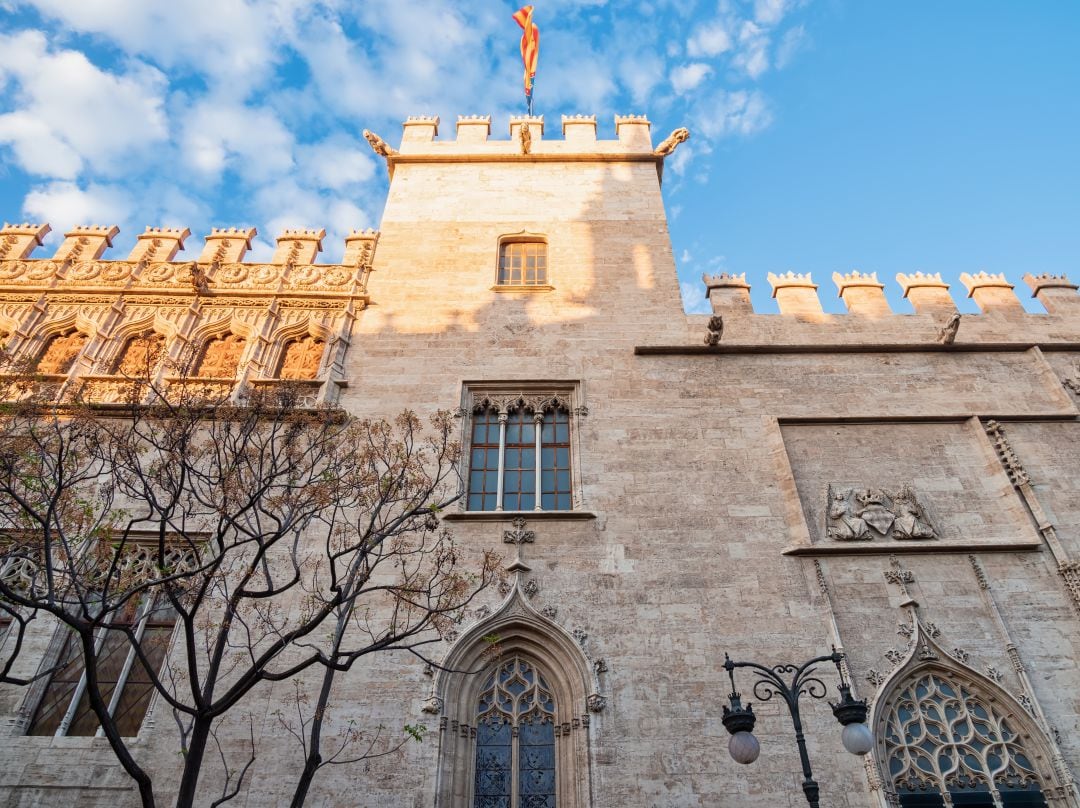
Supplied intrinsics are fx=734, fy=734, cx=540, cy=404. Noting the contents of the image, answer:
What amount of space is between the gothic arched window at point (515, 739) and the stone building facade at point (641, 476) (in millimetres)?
44

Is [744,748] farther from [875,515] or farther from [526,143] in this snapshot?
[526,143]

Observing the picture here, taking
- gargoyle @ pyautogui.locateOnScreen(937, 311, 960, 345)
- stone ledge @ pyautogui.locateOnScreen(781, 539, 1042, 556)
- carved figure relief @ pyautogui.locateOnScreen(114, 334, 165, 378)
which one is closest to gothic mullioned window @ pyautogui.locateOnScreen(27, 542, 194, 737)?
carved figure relief @ pyautogui.locateOnScreen(114, 334, 165, 378)

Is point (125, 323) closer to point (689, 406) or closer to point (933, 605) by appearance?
point (689, 406)

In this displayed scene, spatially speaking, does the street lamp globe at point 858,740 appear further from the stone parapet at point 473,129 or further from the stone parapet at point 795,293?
the stone parapet at point 473,129

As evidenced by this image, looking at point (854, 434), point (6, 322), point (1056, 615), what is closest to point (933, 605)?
point (1056, 615)

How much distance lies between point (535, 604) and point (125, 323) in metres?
10.3

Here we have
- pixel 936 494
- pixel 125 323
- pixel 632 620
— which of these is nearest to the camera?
pixel 632 620

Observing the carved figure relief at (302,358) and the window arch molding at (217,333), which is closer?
the carved figure relief at (302,358)

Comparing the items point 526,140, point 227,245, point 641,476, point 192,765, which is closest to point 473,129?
point 526,140

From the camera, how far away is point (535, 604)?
10617 millimetres

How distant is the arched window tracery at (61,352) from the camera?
46.5 feet

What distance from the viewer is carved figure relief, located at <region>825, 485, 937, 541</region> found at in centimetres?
1138

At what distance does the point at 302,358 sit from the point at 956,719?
40.6 ft

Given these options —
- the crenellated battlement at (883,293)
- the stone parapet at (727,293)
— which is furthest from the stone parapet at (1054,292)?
the stone parapet at (727,293)
